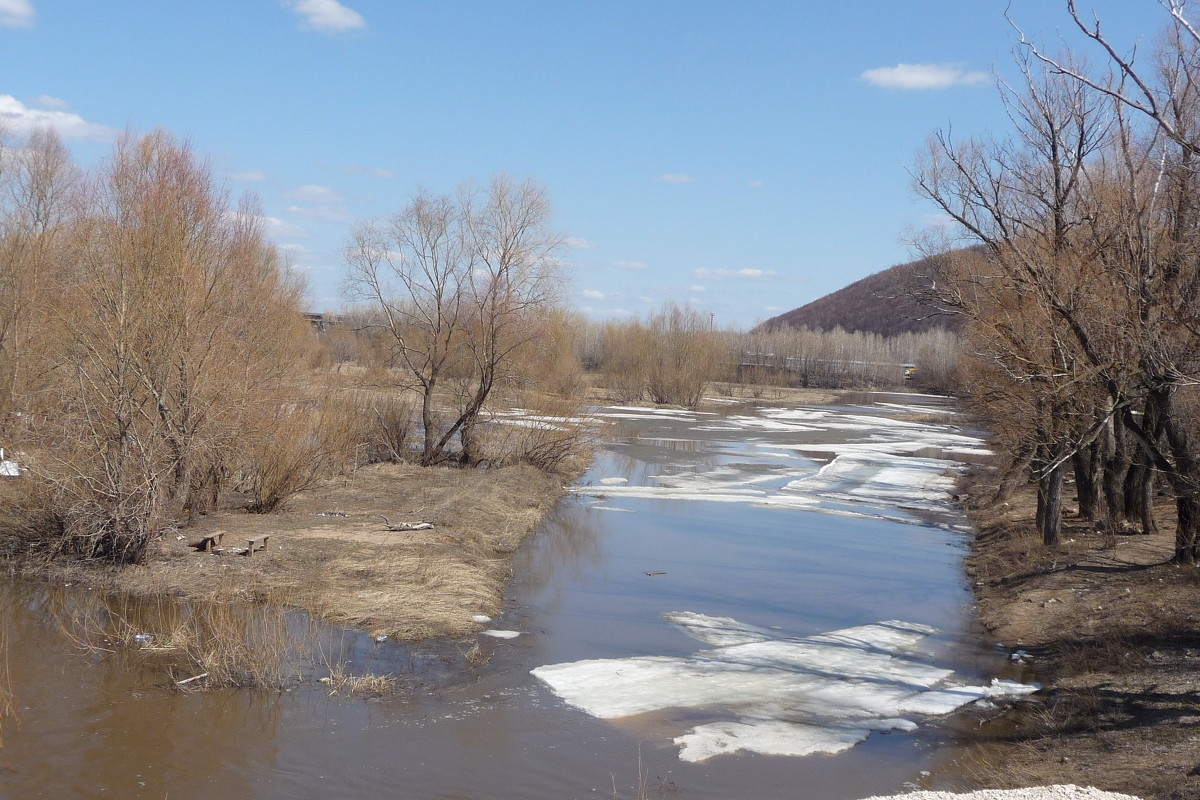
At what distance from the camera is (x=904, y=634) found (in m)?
13.7

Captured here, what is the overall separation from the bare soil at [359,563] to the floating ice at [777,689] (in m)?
2.77

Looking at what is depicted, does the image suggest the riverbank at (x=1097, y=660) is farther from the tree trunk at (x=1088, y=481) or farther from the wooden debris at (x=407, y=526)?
the wooden debris at (x=407, y=526)

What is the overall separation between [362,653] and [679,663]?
156 inches

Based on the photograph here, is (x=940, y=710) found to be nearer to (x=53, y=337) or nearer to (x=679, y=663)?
(x=679, y=663)

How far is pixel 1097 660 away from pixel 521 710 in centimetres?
710

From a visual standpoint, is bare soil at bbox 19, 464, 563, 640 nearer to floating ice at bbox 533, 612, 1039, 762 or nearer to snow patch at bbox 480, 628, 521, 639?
snow patch at bbox 480, 628, 521, 639

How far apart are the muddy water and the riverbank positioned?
695mm

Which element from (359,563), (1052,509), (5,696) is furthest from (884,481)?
(5,696)

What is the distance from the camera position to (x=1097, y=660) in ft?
37.0

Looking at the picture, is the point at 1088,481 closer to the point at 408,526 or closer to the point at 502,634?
the point at 502,634

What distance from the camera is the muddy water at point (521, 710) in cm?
802

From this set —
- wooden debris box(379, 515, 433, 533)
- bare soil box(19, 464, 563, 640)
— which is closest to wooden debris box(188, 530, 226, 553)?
bare soil box(19, 464, 563, 640)

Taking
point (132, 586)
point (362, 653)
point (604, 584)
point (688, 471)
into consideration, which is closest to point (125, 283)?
point (132, 586)

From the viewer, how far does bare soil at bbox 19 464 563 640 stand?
12914mm
